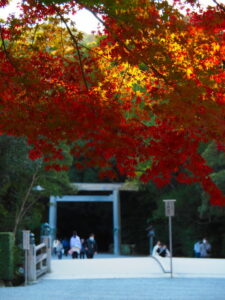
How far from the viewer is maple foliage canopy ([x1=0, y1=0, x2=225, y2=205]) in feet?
32.6

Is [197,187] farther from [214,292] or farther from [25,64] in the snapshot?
[25,64]

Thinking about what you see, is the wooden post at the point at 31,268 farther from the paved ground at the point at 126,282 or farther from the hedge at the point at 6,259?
the hedge at the point at 6,259

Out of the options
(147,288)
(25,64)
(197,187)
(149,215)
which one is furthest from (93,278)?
(149,215)

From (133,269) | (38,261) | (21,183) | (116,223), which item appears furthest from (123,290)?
(116,223)

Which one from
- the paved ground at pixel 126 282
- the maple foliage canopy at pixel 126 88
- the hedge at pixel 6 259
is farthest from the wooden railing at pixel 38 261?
the maple foliage canopy at pixel 126 88

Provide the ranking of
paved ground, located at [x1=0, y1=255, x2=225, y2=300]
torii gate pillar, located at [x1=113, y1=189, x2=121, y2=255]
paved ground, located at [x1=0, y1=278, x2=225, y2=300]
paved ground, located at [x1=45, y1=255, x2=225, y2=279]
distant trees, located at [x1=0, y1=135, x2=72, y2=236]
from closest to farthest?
paved ground, located at [x1=0, y1=278, x2=225, y2=300] → paved ground, located at [x1=0, y1=255, x2=225, y2=300] → paved ground, located at [x1=45, y1=255, x2=225, y2=279] → distant trees, located at [x1=0, y1=135, x2=72, y2=236] → torii gate pillar, located at [x1=113, y1=189, x2=121, y2=255]

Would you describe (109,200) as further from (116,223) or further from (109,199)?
(116,223)

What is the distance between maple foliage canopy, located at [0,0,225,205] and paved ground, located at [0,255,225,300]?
572 cm

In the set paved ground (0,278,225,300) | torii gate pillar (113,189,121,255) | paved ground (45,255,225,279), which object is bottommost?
paved ground (0,278,225,300)

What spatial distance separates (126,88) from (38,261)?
11012mm

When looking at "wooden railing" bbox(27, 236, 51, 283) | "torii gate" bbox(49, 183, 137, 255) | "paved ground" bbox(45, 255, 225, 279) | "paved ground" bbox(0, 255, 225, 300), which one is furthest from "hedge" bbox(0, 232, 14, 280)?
"torii gate" bbox(49, 183, 137, 255)

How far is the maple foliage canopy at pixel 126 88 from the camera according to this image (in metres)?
9.92

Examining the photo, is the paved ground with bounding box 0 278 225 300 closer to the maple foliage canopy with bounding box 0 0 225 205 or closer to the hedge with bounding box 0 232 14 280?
the hedge with bounding box 0 232 14 280

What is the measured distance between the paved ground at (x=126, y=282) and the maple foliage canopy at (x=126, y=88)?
5723 millimetres
